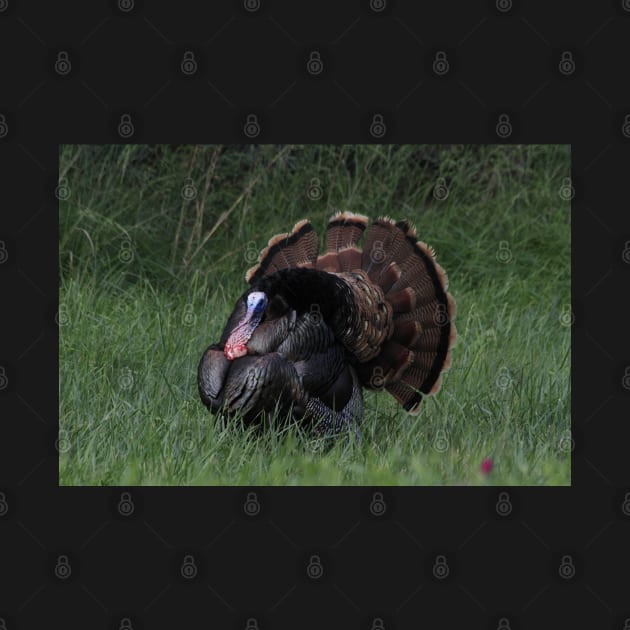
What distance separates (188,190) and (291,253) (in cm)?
238

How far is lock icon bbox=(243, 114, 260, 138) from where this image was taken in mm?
4797

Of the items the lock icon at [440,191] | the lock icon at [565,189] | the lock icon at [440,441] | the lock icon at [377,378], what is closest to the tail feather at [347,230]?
the lock icon at [377,378]

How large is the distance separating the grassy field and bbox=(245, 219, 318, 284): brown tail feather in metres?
0.80

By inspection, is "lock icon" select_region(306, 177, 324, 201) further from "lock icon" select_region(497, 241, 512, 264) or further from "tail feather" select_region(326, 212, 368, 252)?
"tail feather" select_region(326, 212, 368, 252)

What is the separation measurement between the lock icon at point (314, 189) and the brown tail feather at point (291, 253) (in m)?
2.34

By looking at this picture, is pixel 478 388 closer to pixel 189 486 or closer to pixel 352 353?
pixel 352 353

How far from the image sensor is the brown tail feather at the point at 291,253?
5.64m

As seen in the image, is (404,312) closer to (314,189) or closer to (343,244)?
(343,244)

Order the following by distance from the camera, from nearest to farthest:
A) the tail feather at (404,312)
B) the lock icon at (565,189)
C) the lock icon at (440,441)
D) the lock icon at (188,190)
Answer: the lock icon at (440,441) → the tail feather at (404,312) → the lock icon at (188,190) → the lock icon at (565,189)

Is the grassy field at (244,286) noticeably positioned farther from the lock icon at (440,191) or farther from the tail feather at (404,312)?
the tail feather at (404,312)

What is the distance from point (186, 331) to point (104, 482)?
7.16ft

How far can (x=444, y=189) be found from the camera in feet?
27.5

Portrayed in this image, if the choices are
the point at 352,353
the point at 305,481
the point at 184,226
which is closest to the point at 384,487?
the point at 305,481

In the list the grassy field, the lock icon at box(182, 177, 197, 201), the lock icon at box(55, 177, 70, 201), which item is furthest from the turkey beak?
the lock icon at box(182, 177, 197, 201)
